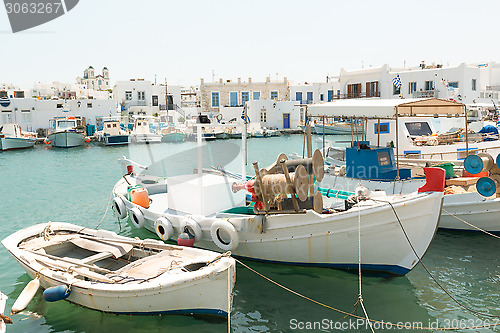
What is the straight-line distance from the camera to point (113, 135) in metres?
48.7

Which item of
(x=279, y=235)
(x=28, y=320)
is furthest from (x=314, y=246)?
(x=28, y=320)

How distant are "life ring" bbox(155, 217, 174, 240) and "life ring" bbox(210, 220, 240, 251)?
118 cm

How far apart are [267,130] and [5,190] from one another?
3839cm

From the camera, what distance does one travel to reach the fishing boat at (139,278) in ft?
24.1

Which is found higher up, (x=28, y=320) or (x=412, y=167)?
(x=412, y=167)

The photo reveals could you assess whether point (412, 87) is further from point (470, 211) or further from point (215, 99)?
point (470, 211)

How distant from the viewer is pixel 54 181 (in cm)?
2486

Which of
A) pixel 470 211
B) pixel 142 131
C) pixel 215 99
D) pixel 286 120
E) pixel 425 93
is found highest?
pixel 215 99

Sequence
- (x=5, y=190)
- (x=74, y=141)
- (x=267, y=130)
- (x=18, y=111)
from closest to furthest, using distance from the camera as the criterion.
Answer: (x=5, y=190)
(x=74, y=141)
(x=18, y=111)
(x=267, y=130)

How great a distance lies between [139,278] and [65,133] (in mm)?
42906

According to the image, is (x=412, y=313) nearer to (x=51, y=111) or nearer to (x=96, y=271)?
(x=96, y=271)

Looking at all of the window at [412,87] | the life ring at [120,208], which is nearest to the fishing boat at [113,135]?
the window at [412,87]

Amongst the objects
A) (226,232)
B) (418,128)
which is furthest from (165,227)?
(418,128)

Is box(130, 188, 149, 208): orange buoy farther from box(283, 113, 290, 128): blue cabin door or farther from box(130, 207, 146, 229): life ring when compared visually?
box(283, 113, 290, 128): blue cabin door
